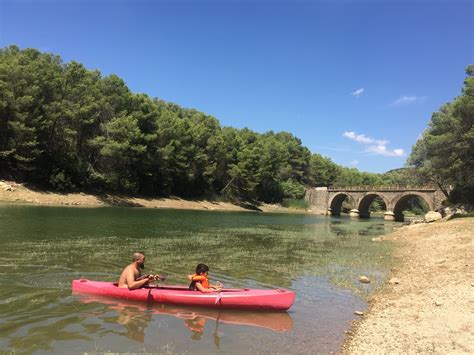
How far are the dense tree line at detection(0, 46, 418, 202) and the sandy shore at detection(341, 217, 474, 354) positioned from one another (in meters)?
44.5

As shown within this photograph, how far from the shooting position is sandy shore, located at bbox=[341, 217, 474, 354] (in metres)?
7.57

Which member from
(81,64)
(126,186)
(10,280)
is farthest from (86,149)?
(10,280)

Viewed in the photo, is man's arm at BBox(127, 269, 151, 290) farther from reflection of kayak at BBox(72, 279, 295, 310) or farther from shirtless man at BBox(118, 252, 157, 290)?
reflection of kayak at BBox(72, 279, 295, 310)

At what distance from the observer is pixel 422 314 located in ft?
31.0

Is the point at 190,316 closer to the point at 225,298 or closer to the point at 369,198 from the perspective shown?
the point at 225,298

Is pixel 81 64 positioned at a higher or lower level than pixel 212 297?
higher

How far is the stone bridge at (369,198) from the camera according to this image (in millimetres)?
76438

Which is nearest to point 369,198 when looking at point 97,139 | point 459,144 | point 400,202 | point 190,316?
point 400,202

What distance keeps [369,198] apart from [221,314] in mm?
88666

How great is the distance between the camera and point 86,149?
59312 millimetres

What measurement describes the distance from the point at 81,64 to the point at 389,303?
54.6 m

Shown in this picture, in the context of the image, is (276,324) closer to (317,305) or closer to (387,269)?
(317,305)

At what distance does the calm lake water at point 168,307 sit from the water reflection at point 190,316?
24mm

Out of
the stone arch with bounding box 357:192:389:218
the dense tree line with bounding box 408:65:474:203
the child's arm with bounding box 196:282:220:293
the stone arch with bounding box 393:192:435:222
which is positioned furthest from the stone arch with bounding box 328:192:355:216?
the child's arm with bounding box 196:282:220:293
